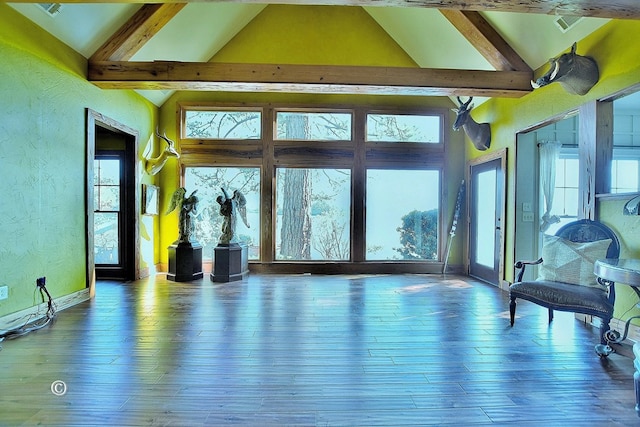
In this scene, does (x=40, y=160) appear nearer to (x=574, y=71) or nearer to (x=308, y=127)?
(x=308, y=127)

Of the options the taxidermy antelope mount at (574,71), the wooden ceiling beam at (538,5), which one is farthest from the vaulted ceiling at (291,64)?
the wooden ceiling beam at (538,5)

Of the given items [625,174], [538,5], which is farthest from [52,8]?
[625,174]

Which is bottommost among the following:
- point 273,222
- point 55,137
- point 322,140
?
point 273,222

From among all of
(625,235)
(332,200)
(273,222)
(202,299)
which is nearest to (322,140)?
(332,200)

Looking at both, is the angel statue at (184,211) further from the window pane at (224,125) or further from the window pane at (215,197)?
the window pane at (224,125)

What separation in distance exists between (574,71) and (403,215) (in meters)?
3.50

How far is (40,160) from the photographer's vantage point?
3.62 metres

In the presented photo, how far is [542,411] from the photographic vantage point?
198cm

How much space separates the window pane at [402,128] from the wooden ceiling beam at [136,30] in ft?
11.6

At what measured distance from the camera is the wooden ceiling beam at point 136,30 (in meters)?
4.26

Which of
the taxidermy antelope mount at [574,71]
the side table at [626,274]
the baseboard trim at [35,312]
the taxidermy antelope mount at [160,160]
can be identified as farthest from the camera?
the taxidermy antelope mount at [160,160]

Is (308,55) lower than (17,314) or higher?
higher

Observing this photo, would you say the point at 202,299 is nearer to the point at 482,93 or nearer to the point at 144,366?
the point at 144,366

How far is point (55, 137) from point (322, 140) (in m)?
3.90
